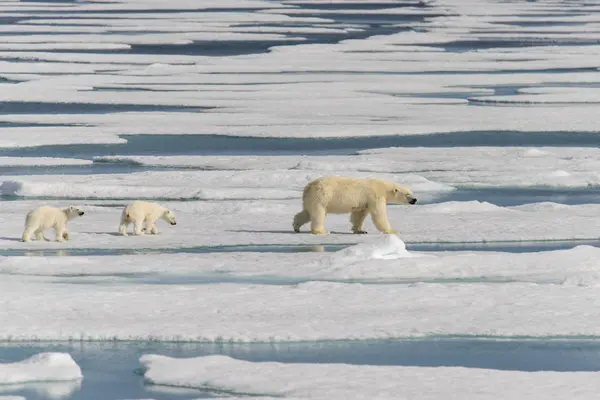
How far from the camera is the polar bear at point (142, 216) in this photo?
26.6 feet

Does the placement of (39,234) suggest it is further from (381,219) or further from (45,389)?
(45,389)

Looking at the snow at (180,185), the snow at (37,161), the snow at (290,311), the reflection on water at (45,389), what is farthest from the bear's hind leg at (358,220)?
the snow at (37,161)

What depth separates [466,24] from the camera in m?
33.2

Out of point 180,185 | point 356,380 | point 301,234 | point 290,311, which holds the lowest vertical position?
point 356,380

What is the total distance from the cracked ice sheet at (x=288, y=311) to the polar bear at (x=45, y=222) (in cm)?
115

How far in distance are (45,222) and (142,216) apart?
580 millimetres

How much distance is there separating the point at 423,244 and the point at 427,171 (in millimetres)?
3296

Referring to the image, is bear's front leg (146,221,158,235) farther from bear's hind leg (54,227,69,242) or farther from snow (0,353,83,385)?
snow (0,353,83,385)

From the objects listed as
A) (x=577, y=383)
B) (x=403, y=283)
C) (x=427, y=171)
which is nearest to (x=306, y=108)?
(x=427, y=171)

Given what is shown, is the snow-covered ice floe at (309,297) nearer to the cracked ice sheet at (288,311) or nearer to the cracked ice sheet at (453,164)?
the cracked ice sheet at (288,311)

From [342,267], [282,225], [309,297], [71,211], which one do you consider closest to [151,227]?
[71,211]

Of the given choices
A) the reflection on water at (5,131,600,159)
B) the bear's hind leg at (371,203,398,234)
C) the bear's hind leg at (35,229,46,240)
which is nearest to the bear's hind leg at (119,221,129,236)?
the bear's hind leg at (35,229,46,240)

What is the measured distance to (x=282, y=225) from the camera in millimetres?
8680

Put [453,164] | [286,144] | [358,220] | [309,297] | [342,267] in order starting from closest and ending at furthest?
[309,297] < [342,267] < [358,220] < [453,164] < [286,144]
